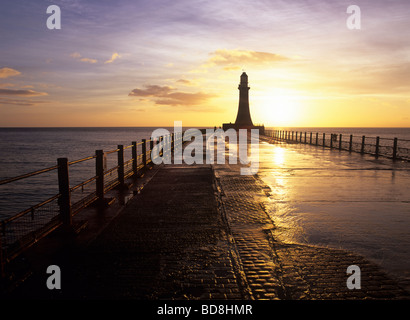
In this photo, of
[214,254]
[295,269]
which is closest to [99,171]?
[214,254]

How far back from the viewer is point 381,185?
9922 mm

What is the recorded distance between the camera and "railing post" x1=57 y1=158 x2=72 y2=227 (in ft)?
17.5

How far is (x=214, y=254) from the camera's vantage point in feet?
15.3

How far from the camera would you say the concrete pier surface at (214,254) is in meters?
3.65

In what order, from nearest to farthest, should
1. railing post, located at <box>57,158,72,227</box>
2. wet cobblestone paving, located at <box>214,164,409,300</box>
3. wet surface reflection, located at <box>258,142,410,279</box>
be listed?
wet cobblestone paving, located at <box>214,164,409,300</box> → wet surface reflection, located at <box>258,142,410,279</box> → railing post, located at <box>57,158,72,227</box>

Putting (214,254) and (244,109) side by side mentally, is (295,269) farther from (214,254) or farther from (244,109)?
(244,109)

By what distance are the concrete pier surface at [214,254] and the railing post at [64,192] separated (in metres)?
0.32

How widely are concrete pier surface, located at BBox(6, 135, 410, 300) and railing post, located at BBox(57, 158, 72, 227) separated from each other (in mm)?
322

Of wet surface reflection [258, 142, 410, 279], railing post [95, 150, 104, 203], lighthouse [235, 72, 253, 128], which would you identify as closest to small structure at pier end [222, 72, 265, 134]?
lighthouse [235, 72, 253, 128]

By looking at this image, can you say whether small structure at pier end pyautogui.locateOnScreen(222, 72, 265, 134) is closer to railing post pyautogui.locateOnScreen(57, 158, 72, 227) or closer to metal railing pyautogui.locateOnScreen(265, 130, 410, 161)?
metal railing pyautogui.locateOnScreen(265, 130, 410, 161)

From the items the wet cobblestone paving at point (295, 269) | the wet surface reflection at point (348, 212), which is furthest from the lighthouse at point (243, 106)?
the wet cobblestone paving at point (295, 269)

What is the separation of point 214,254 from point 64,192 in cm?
271

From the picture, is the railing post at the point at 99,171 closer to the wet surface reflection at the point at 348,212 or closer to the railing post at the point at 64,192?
the railing post at the point at 64,192
